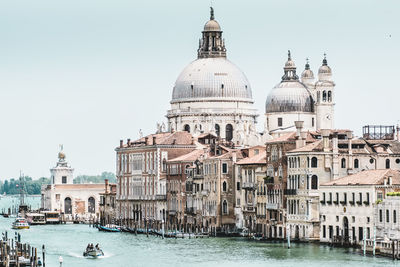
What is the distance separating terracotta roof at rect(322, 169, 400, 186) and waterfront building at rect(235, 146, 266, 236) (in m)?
10.5

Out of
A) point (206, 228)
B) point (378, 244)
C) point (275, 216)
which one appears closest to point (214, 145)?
point (206, 228)

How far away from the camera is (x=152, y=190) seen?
370 feet

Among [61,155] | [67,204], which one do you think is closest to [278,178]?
[67,204]

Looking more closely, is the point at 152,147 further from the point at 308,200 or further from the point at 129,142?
the point at 308,200

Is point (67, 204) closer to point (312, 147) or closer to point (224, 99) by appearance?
point (224, 99)

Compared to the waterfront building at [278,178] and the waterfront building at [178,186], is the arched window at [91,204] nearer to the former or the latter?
the waterfront building at [178,186]

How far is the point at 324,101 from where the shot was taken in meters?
118

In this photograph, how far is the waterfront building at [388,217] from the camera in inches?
2771

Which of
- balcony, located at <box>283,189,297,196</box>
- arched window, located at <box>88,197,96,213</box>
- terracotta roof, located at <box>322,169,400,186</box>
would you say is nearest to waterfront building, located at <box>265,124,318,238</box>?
balcony, located at <box>283,189,297,196</box>

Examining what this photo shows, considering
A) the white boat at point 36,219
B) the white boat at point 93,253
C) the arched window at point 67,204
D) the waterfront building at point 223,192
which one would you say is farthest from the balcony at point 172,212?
the arched window at point 67,204

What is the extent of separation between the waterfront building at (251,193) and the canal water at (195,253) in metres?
2.47

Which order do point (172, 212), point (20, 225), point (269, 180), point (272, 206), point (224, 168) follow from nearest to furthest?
point (272, 206)
point (269, 180)
point (224, 168)
point (172, 212)
point (20, 225)

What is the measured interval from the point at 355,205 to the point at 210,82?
160 feet

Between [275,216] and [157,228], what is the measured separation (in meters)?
20.9
